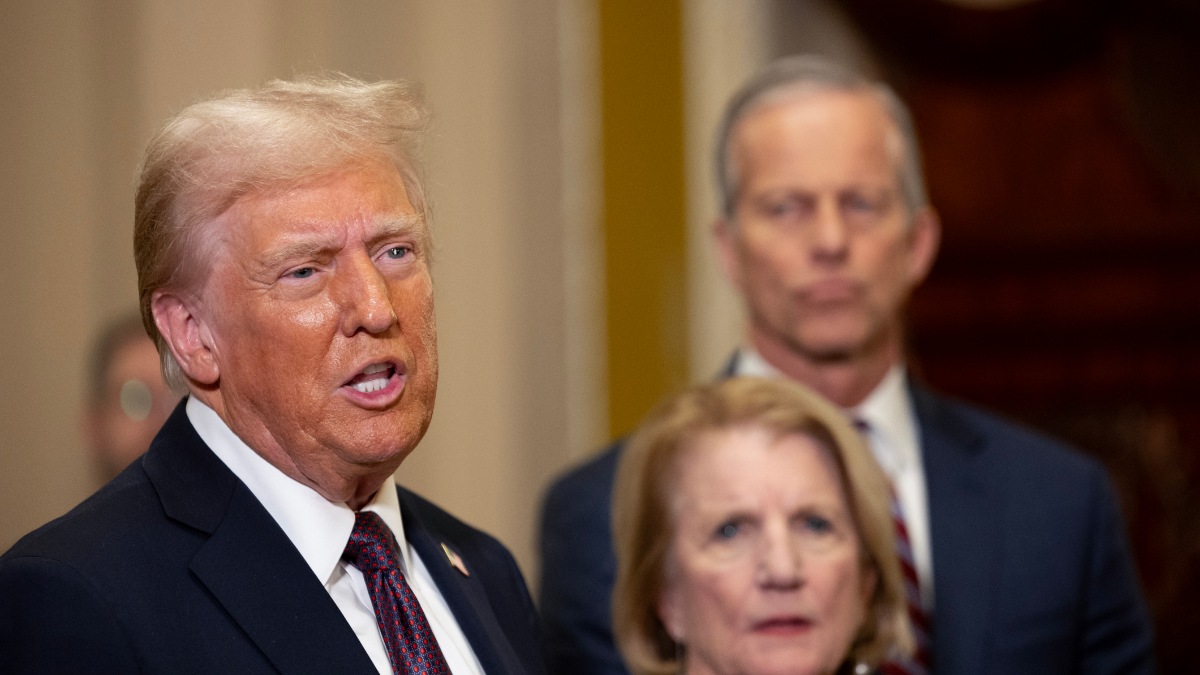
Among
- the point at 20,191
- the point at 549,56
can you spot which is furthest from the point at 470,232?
the point at 20,191

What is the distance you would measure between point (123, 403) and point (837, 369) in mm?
1553

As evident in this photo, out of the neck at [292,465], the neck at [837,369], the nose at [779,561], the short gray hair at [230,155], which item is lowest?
the nose at [779,561]

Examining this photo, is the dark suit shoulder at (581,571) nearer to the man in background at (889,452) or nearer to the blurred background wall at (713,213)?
the man in background at (889,452)

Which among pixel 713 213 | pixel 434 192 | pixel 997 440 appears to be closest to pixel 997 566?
pixel 997 440

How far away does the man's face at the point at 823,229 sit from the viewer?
3154 mm

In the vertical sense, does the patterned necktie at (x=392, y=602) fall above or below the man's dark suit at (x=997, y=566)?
above

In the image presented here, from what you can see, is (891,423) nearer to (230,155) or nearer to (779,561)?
(779,561)

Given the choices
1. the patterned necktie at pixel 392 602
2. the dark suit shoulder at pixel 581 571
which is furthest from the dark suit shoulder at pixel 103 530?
the dark suit shoulder at pixel 581 571

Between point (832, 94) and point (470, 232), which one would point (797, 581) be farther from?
point (470, 232)

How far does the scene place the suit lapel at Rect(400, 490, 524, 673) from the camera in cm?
188

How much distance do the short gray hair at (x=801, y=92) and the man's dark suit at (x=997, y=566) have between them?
22.1 inches

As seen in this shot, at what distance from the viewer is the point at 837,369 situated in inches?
126

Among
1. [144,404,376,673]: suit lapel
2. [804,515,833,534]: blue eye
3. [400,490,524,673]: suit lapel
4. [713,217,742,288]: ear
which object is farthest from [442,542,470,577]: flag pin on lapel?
[713,217,742,288]: ear

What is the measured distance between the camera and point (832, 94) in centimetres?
330
